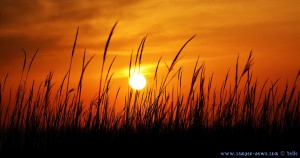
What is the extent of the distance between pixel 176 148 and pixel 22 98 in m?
2.03

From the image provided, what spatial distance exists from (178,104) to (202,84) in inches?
14.8

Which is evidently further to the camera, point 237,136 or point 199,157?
point 237,136

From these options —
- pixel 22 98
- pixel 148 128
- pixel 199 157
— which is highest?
pixel 22 98

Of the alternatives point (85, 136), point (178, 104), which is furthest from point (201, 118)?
point (85, 136)

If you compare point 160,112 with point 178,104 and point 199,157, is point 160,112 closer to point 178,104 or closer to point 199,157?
point 178,104

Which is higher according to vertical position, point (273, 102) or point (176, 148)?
point (273, 102)

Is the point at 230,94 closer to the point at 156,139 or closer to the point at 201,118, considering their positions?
the point at 201,118

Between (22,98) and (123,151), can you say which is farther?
(22,98)

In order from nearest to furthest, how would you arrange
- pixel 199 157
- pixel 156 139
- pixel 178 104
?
pixel 199 157 → pixel 156 139 → pixel 178 104

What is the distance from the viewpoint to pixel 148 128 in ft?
20.0

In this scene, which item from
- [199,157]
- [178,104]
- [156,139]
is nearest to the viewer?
[199,157]

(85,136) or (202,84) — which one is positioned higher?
(202,84)

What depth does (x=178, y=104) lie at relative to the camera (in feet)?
20.9

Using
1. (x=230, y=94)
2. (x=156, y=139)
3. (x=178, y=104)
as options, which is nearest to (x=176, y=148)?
(x=156, y=139)
